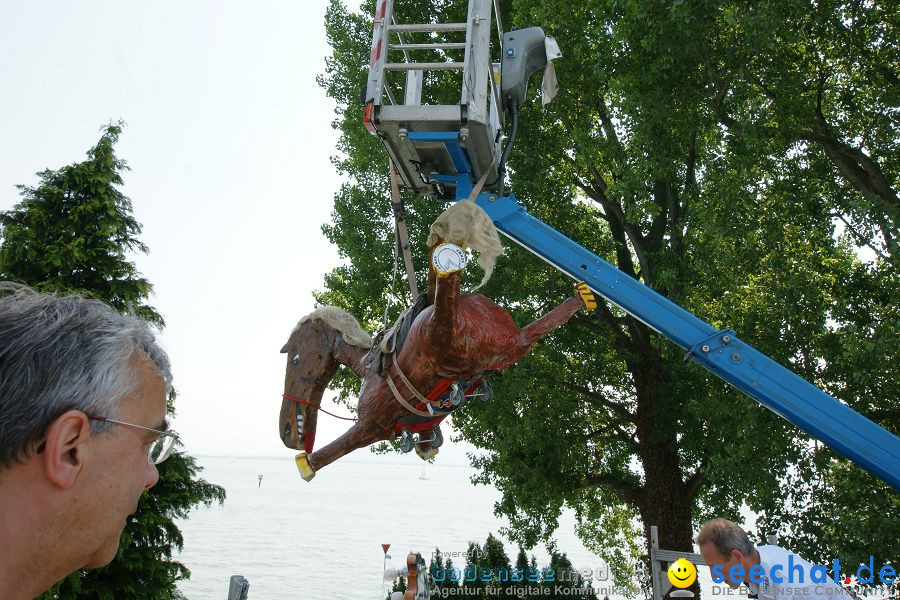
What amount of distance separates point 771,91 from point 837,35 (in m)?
0.95

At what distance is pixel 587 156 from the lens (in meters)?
11.4

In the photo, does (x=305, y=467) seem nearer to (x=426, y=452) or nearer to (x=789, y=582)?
(x=426, y=452)

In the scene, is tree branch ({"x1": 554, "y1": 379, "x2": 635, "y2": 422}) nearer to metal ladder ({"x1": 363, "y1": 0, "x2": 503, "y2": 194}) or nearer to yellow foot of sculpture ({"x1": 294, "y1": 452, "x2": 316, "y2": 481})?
metal ladder ({"x1": 363, "y1": 0, "x2": 503, "y2": 194})

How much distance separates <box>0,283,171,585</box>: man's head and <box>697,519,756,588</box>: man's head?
381 centimetres

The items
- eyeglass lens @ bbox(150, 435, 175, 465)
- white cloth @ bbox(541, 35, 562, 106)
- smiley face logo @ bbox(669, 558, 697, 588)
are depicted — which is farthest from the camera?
smiley face logo @ bbox(669, 558, 697, 588)

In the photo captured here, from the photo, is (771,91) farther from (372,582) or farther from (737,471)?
(372,582)

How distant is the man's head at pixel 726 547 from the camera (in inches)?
165

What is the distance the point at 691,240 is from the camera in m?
10.7

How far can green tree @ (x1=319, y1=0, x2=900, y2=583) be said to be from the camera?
8617 mm

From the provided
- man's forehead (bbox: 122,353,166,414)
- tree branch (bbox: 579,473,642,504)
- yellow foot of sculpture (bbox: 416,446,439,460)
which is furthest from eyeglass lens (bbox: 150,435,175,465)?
tree branch (bbox: 579,473,642,504)

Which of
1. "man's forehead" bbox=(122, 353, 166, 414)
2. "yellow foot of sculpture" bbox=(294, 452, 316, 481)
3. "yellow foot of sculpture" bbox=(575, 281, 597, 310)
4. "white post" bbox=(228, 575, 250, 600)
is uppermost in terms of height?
"yellow foot of sculpture" bbox=(575, 281, 597, 310)

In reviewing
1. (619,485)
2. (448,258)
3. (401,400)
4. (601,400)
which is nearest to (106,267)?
(401,400)

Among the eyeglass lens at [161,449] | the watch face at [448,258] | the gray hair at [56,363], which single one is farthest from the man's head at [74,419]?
the watch face at [448,258]

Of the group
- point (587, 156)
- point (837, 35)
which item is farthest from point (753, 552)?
point (587, 156)
